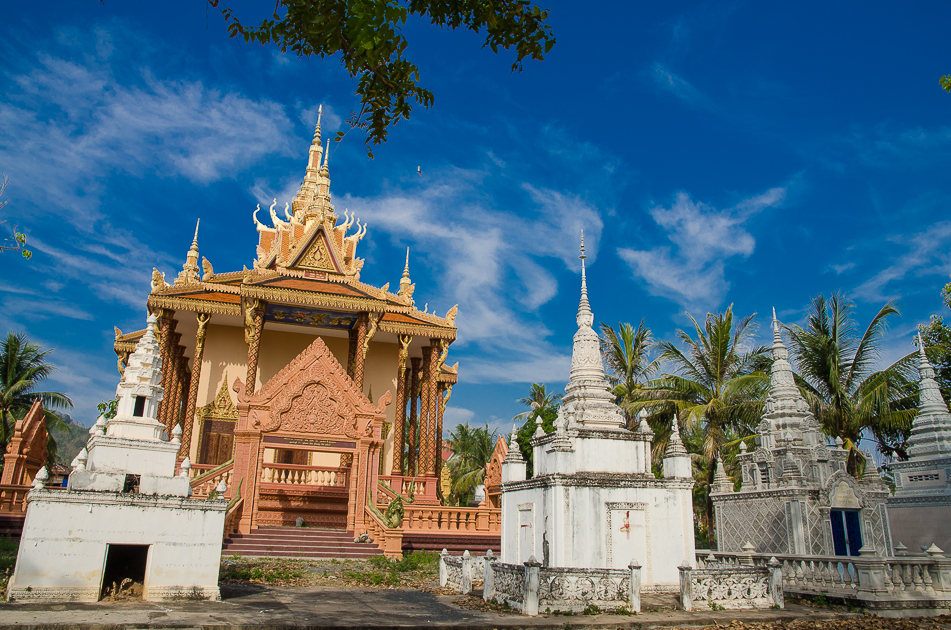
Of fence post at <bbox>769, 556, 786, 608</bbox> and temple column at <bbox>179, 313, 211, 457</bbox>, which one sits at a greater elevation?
temple column at <bbox>179, 313, 211, 457</bbox>

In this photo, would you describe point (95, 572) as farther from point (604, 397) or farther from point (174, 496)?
point (604, 397)

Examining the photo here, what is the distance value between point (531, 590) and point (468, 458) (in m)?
34.1

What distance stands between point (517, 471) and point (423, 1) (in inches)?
313

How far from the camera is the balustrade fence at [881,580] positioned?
9.57 m

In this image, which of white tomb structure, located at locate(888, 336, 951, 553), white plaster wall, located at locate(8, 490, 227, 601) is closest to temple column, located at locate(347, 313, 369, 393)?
white plaster wall, located at locate(8, 490, 227, 601)

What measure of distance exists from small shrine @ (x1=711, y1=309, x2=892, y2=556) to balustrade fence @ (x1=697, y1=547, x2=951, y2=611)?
138 centimetres

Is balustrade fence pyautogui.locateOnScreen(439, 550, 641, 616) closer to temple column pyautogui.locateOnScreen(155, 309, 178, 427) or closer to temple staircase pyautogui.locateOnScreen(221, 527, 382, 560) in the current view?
temple staircase pyautogui.locateOnScreen(221, 527, 382, 560)

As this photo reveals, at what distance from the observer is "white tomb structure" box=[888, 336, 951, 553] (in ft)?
45.0

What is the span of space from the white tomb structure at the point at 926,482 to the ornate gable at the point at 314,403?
12.1 meters

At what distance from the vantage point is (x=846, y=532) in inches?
499

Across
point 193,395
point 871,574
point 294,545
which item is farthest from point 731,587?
point 193,395

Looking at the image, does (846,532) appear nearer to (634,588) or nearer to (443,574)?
(634,588)

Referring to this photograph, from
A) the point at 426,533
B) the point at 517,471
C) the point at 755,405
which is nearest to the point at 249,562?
the point at 426,533

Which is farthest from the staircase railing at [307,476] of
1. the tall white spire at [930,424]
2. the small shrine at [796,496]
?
the tall white spire at [930,424]
